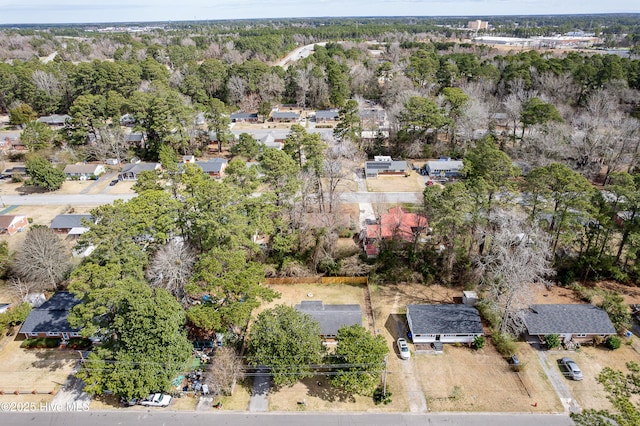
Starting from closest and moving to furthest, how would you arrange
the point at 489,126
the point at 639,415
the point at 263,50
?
the point at 639,415 → the point at 489,126 → the point at 263,50

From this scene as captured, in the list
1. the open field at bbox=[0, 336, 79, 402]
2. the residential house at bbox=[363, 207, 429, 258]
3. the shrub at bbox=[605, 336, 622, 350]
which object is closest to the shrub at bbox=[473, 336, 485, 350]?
the shrub at bbox=[605, 336, 622, 350]

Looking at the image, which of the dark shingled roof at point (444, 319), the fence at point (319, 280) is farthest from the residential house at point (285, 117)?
the dark shingled roof at point (444, 319)

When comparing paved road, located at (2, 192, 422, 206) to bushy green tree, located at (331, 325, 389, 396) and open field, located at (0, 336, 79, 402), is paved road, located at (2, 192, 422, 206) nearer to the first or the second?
open field, located at (0, 336, 79, 402)

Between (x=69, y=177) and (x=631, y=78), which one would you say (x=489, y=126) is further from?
(x=69, y=177)

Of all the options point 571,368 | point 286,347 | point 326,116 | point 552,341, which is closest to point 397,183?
point 552,341

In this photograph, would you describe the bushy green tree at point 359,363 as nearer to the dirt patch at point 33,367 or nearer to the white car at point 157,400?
the white car at point 157,400

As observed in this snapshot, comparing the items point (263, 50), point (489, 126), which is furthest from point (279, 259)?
point (263, 50)
